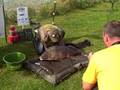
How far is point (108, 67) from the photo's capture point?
3.57 metres

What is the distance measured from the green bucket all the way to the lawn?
136 mm

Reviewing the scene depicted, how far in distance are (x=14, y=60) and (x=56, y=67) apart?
113 cm

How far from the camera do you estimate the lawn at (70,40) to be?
6691 mm

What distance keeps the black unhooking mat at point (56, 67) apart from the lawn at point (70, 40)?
0.37 feet

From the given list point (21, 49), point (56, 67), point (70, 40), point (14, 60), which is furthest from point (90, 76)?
point (70, 40)

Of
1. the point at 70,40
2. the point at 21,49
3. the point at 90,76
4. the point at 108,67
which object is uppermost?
the point at 108,67

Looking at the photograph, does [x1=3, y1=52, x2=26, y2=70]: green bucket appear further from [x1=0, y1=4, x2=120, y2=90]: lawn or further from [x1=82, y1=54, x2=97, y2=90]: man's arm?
[x1=82, y1=54, x2=97, y2=90]: man's arm

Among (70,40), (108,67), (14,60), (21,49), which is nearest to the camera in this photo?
(108,67)

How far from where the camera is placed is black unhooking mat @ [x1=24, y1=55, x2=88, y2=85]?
21.9 ft

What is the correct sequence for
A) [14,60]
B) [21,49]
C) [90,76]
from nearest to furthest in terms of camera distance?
[90,76], [14,60], [21,49]

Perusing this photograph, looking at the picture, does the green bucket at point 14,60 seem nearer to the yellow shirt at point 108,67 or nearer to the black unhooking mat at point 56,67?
the black unhooking mat at point 56,67

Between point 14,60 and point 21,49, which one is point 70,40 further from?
point 14,60

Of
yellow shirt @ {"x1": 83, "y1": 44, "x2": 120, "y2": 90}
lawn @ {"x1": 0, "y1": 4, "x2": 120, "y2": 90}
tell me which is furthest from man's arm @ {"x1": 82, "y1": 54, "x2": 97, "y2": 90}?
lawn @ {"x1": 0, "y1": 4, "x2": 120, "y2": 90}

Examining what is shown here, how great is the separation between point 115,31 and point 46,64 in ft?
11.6
